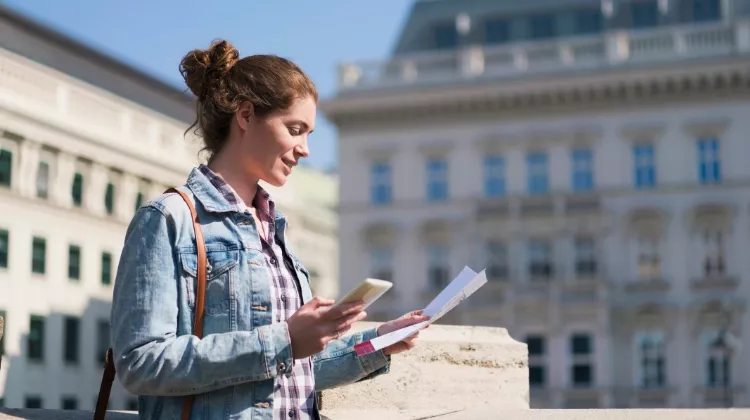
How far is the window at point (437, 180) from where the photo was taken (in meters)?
43.2

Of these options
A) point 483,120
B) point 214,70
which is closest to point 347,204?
point 483,120

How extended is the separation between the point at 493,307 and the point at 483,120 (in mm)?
5868

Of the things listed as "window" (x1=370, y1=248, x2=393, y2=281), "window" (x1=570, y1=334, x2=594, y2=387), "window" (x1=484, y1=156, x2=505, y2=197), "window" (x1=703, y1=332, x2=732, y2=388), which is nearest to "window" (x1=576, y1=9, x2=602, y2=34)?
"window" (x1=484, y1=156, x2=505, y2=197)

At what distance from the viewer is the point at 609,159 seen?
136 feet

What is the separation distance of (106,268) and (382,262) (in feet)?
27.8

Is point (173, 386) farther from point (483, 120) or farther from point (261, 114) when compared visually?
point (483, 120)

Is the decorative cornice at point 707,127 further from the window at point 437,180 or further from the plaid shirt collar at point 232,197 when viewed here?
the plaid shirt collar at point 232,197

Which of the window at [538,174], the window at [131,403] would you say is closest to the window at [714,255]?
the window at [538,174]

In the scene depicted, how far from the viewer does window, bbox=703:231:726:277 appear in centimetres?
4009

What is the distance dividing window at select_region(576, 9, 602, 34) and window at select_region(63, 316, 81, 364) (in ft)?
64.0

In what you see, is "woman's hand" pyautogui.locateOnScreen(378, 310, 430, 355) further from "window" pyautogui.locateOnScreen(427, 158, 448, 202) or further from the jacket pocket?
"window" pyautogui.locateOnScreen(427, 158, 448, 202)

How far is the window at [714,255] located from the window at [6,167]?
769 inches

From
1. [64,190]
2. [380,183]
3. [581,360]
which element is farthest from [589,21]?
[64,190]

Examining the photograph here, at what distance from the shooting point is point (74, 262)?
39.5m
